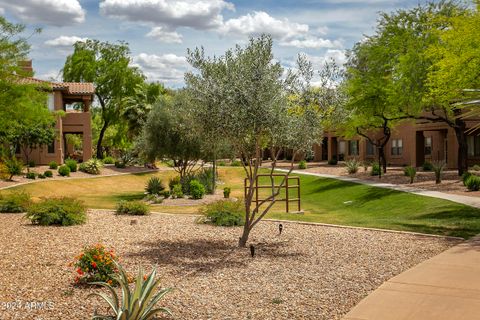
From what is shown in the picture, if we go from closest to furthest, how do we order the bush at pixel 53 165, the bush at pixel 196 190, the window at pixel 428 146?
the bush at pixel 196 190
the bush at pixel 53 165
the window at pixel 428 146

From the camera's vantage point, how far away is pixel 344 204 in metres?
29.2

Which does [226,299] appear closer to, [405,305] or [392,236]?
[405,305]

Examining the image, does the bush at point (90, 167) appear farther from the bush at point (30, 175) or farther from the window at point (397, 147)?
the window at point (397, 147)

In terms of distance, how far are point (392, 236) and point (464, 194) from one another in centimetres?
1244

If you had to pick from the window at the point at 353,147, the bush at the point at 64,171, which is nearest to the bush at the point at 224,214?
the bush at the point at 64,171

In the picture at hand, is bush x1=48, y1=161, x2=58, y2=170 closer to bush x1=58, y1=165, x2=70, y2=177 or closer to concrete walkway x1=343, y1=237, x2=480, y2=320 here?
bush x1=58, y1=165, x2=70, y2=177

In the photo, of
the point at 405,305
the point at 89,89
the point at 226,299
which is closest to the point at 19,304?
the point at 226,299

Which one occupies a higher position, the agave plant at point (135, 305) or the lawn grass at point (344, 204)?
the agave plant at point (135, 305)

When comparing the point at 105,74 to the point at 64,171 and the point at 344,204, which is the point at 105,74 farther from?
the point at 344,204

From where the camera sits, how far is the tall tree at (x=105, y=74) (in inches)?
2552

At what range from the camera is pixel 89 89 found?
51.9 metres

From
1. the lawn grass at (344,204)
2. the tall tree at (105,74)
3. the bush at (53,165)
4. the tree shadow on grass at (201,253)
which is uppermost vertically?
the tall tree at (105,74)

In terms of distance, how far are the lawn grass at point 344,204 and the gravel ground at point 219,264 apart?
2.43m

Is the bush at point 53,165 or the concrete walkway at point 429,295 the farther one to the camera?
the bush at point 53,165
